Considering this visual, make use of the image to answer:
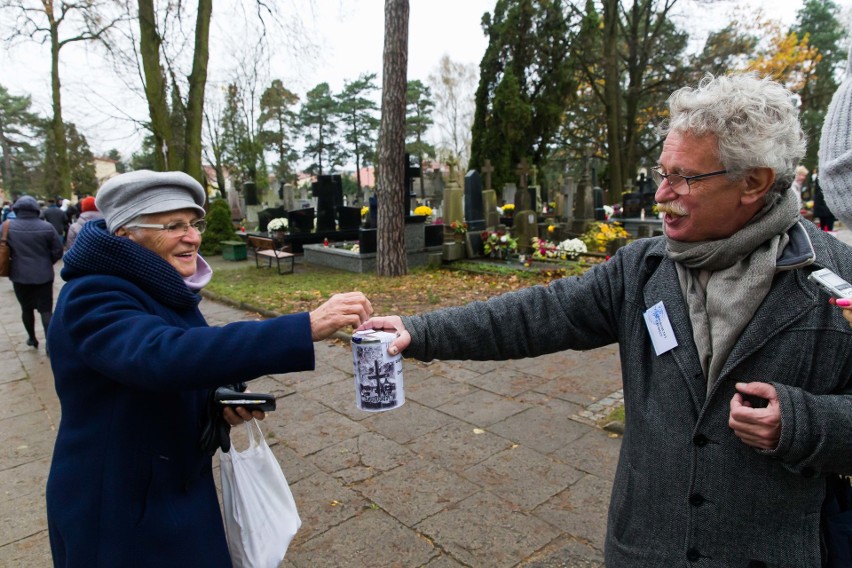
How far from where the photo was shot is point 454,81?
49500mm

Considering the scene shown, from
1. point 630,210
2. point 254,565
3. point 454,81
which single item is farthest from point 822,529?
point 454,81

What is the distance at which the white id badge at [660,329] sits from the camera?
54.2 inches

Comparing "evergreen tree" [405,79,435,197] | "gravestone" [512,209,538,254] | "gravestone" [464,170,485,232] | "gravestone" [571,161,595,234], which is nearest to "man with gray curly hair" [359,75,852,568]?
"gravestone" [512,209,538,254]

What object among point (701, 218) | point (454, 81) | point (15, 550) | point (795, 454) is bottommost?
point (15, 550)

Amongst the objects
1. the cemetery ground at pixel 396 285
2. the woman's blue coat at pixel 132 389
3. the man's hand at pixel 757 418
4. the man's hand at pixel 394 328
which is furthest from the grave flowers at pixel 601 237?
the woman's blue coat at pixel 132 389

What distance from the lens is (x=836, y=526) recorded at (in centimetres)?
132

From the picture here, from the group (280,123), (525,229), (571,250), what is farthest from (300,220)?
(280,123)

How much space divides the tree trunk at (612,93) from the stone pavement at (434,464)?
1953 centimetres

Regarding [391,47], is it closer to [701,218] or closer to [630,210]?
[701,218]

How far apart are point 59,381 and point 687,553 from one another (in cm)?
167

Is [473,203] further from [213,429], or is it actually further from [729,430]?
[729,430]

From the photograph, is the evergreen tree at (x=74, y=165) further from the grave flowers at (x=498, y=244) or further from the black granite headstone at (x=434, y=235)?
the grave flowers at (x=498, y=244)

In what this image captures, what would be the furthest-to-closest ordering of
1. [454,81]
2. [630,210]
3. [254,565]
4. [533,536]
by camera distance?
[454,81] → [630,210] → [533,536] → [254,565]

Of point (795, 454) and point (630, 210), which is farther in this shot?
point (630, 210)
